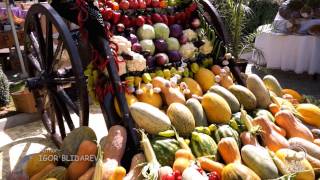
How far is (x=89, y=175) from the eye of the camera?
78.2 inches

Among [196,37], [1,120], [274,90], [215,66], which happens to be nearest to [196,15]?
[196,37]

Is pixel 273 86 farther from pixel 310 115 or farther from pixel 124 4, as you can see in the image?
pixel 124 4

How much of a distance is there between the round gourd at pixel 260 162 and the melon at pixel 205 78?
877 millimetres

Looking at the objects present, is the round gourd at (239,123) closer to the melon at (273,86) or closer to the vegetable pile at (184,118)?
the vegetable pile at (184,118)

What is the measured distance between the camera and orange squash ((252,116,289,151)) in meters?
2.30

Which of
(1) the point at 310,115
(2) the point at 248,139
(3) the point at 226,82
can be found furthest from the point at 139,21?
(1) the point at 310,115

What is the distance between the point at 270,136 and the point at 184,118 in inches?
24.8

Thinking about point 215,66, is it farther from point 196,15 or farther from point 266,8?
point 266,8

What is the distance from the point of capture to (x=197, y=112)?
240 centimetres

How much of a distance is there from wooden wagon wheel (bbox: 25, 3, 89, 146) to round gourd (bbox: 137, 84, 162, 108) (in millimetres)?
412

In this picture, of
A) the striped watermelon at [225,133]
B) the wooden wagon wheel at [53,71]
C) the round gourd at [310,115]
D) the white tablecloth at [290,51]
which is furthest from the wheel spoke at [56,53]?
the white tablecloth at [290,51]

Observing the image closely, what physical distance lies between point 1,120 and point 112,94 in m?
2.28

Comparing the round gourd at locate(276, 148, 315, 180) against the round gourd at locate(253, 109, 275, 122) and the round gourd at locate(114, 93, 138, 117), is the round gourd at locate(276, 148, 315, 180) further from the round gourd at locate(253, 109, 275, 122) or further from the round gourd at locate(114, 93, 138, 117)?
the round gourd at locate(114, 93, 138, 117)

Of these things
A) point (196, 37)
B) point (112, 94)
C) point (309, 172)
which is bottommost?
point (309, 172)
